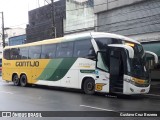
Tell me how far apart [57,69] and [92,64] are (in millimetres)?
3444

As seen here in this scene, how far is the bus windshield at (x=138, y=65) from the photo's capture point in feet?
52.4

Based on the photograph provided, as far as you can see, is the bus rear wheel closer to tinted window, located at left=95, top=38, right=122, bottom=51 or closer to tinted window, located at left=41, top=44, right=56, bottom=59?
tinted window, located at left=41, top=44, right=56, bottom=59

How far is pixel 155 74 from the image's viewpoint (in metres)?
22.2

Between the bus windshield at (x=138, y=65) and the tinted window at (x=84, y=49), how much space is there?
2367mm

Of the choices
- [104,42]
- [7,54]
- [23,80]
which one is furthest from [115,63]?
[7,54]

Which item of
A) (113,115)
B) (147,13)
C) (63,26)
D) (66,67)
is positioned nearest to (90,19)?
(63,26)

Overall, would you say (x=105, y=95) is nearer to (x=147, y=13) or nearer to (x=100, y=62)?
(x=100, y=62)

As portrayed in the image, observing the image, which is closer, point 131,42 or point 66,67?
point 131,42

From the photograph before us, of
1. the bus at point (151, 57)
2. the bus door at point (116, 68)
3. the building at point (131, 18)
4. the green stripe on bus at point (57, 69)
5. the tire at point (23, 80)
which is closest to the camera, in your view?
the bus door at point (116, 68)

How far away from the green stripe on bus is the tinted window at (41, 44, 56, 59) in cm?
43

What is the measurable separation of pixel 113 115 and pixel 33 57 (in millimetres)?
12945

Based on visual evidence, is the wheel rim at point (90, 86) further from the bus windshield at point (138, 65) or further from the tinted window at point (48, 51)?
the tinted window at point (48, 51)

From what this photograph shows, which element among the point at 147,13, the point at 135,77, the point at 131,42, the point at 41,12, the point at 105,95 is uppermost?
the point at 41,12

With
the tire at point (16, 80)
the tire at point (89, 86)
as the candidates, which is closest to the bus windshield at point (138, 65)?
the tire at point (89, 86)
